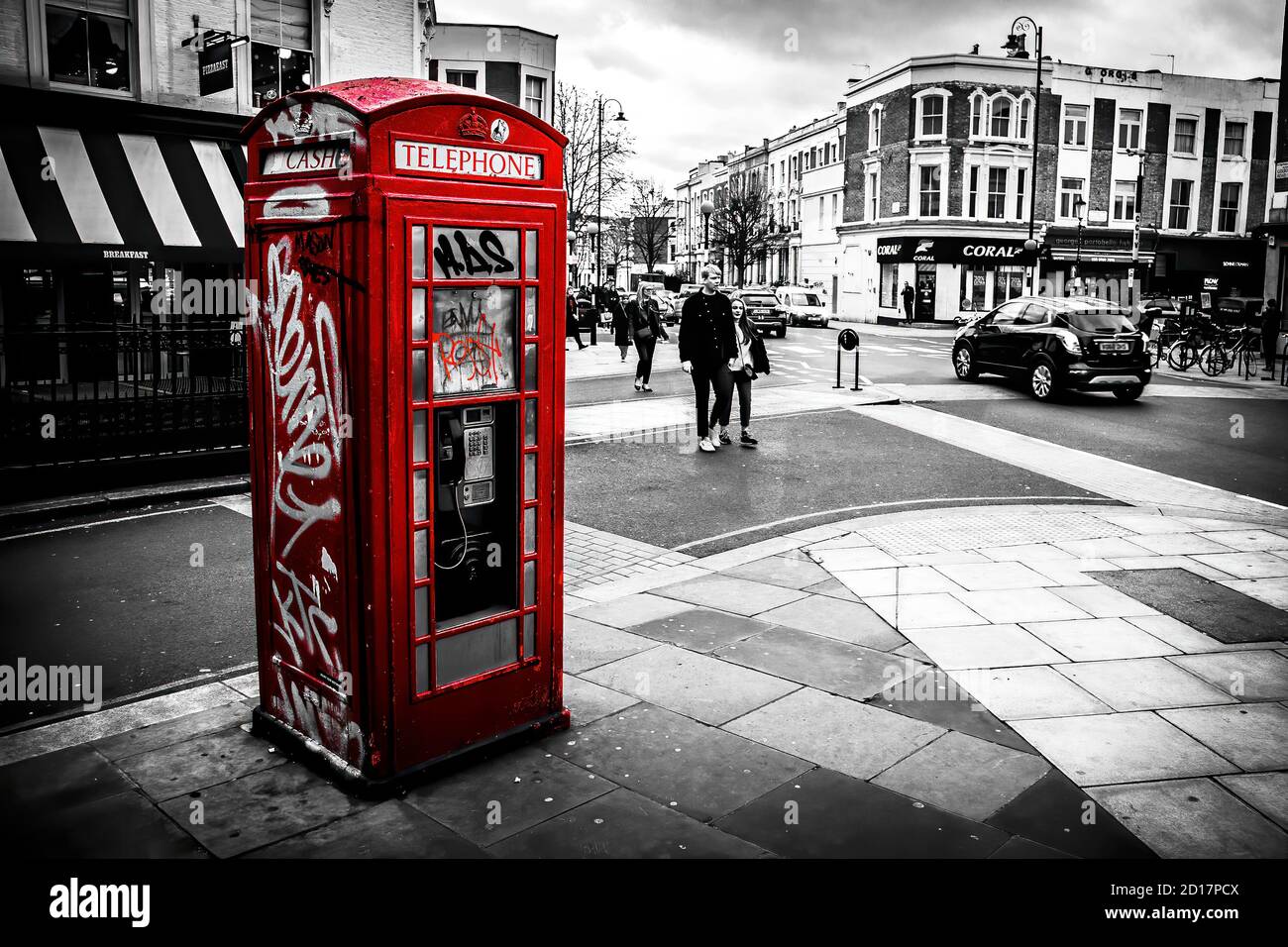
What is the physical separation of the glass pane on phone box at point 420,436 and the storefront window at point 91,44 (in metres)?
15.2

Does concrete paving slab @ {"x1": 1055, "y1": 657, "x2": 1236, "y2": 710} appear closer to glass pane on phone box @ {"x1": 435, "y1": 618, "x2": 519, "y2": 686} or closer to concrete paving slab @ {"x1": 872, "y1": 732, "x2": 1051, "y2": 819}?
concrete paving slab @ {"x1": 872, "y1": 732, "x2": 1051, "y2": 819}

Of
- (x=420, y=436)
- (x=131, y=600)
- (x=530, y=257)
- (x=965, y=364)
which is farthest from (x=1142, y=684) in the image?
(x=965, y=364)

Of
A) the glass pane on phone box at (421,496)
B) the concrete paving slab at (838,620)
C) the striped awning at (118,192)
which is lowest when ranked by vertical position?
the concrete paving slab at (838,620)

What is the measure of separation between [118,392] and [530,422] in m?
7.18

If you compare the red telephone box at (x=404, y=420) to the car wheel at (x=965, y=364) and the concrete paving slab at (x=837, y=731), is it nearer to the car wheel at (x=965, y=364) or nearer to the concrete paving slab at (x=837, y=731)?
the concrete paving slab at (x=837, y=731)

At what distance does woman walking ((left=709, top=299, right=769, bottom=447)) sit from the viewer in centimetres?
1238

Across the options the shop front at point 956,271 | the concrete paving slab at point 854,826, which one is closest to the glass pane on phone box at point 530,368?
the concrete paving slab at point 854,826

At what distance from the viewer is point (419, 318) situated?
3.93 m

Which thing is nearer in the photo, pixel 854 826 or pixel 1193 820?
pixel 854 826

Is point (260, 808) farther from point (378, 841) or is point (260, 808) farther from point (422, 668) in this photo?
point (422, 668)

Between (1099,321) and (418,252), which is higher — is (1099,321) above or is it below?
above

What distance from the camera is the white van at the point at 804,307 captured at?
44656 millimetres
